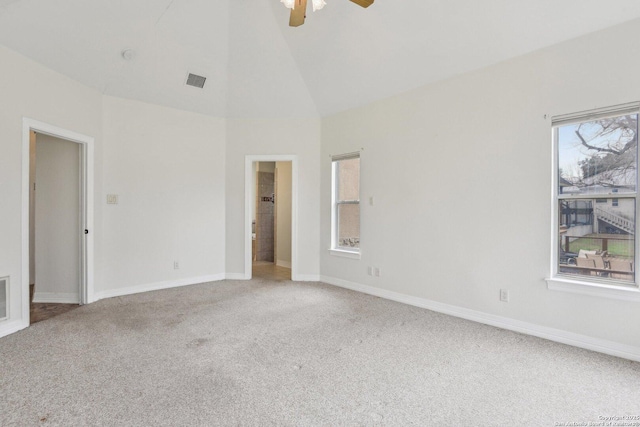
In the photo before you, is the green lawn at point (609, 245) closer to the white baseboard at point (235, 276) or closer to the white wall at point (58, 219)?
the white baseboard at point (235, 276)

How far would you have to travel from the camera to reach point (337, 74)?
4.46m

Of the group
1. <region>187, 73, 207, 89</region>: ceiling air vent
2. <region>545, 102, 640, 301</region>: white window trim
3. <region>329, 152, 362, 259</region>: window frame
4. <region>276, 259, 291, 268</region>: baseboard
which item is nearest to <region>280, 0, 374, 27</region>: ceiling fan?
<region>545, 102, 640, 301</region>: white window trim

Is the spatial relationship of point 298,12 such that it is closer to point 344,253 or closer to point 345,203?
A: point 345,203

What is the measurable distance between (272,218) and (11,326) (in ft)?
15.8

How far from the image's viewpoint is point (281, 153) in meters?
5.44

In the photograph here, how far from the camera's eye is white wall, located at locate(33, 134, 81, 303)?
4.20m

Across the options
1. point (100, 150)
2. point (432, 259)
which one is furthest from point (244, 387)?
point (100, 150)

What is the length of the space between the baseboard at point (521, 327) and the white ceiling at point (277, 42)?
104 inches

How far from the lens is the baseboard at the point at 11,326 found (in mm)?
3109

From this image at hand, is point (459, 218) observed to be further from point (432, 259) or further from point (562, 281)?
point (562, 281)

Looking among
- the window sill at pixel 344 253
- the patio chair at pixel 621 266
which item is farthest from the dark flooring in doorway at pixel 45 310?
the patio chair at pixel 621 266

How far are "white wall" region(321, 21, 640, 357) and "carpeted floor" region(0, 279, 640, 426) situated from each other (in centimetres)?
37

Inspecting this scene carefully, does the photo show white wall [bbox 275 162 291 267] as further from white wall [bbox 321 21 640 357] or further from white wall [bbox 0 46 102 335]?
white wall [bbox 0 46 102 335]

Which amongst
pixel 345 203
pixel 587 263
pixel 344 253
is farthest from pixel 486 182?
pixel 344 253
